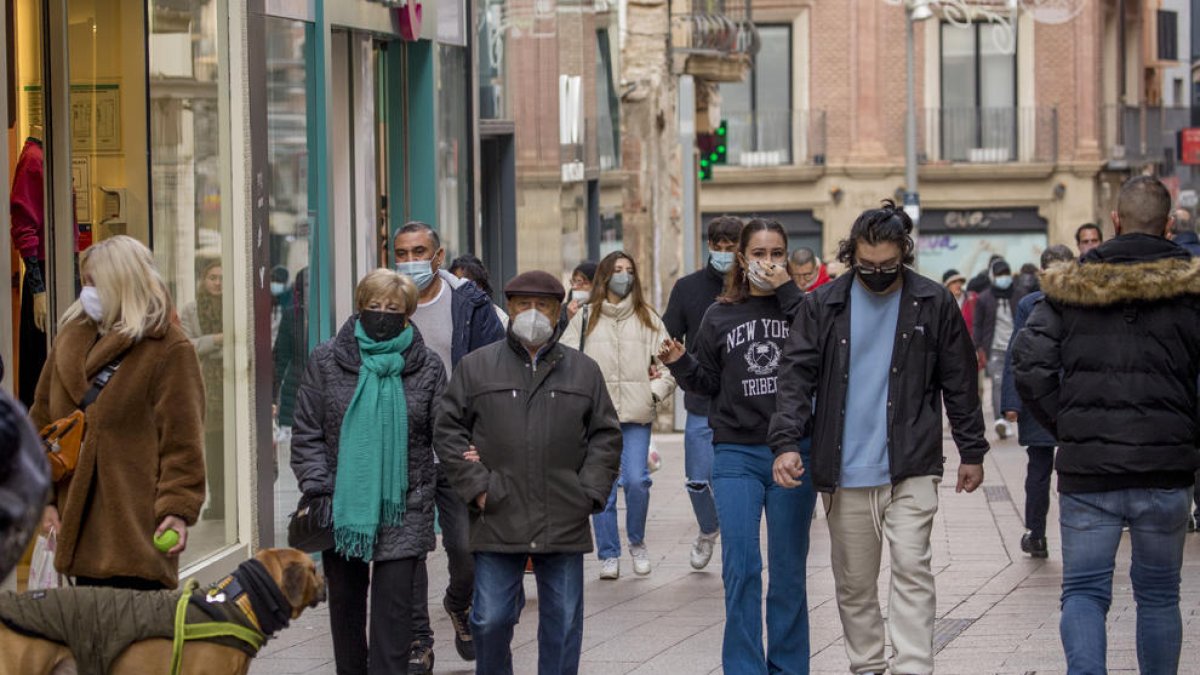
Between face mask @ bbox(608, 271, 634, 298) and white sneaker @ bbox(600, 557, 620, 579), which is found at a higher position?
face mask @ bbox(608, 271, 634, 298)

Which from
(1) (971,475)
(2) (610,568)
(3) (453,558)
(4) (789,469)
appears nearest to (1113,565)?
(1) (971,475)

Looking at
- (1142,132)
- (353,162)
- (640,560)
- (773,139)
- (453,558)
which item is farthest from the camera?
(1142,132)

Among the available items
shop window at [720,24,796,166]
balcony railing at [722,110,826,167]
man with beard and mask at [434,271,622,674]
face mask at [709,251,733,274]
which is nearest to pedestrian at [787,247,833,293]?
face mask at [709,251,733,274]

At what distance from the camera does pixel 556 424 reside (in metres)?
7.64

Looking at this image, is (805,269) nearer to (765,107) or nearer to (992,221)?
(765,107)

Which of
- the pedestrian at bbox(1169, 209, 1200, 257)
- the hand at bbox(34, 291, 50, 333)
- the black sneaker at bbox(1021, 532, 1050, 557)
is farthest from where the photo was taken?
the pedestrian at bbox(1169, 209, 1200, 257)

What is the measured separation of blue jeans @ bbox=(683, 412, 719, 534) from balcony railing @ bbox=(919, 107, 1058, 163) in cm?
3627

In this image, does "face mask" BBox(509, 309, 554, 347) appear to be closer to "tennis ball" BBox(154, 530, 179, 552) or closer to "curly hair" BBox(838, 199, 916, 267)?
"curly hair" BBox(838, 199, 916, 267)

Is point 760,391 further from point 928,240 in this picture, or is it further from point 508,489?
point 928,240

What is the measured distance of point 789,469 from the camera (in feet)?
25.6

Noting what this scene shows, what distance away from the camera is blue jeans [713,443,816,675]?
815 centimetres

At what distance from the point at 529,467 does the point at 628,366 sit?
445 cm

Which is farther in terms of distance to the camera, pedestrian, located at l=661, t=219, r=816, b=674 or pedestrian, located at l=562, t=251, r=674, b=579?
pedestrian, located at l=562, t=251, r=674, b=579

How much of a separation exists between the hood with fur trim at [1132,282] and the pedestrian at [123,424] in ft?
10.0
